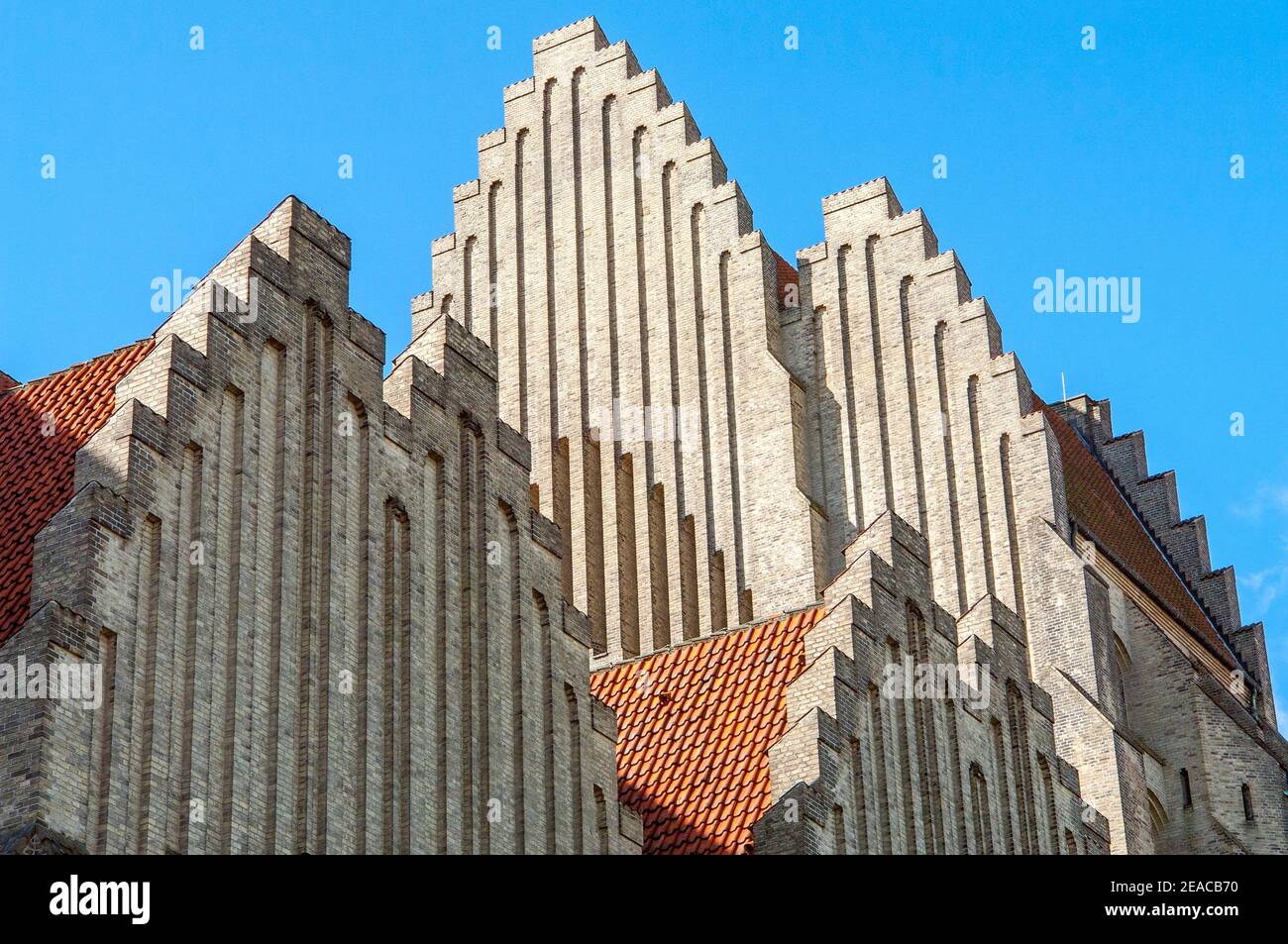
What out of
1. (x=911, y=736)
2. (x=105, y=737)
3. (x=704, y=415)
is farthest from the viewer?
(x=704, y=415)

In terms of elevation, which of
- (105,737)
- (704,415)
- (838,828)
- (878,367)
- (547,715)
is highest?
(878,367)

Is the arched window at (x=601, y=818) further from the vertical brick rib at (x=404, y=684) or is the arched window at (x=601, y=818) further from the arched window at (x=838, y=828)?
the arched window at (x=838, y=828)

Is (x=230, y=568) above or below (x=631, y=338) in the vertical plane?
below

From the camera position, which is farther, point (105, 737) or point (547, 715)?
point (547, 715)

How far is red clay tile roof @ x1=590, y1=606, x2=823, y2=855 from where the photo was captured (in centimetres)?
3206

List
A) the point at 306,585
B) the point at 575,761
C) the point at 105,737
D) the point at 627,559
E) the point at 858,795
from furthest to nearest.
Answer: the point at 627,559, the point at 858,795, the point at 575,761, the point at 306,585, the point at 105,737

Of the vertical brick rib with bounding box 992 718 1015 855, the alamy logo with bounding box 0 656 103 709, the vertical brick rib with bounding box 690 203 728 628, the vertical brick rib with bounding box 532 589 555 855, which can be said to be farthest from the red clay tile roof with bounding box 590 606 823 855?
the alamy logo with bounding box 0 656 103 709

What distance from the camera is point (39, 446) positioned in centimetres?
2756

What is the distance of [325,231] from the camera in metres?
28.4

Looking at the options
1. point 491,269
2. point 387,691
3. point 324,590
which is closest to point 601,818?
point 387,691

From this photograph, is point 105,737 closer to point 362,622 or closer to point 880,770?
point 362,622

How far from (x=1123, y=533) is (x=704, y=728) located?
2853 cm
